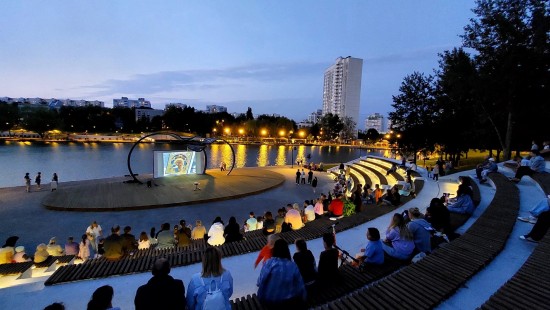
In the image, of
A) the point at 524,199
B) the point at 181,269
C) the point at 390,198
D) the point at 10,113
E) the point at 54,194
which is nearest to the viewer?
the point at 181,269

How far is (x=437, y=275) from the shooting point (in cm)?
431

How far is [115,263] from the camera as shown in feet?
20.0

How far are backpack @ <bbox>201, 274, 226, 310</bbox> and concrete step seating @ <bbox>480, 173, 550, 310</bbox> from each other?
10.7 ft

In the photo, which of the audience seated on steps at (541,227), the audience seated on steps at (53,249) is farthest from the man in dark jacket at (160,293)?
the audience seated on steps at (53,249)

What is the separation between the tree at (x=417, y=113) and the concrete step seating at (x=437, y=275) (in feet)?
68.0

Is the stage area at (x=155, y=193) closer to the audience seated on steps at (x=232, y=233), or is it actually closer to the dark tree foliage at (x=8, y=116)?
the audience seated on steps at (x=232, y=233)

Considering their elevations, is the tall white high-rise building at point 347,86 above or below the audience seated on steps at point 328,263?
above

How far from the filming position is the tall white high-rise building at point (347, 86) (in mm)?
141875

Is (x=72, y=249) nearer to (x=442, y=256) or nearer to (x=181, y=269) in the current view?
(x=181, y=269)

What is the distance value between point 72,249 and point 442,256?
10582 millimetres

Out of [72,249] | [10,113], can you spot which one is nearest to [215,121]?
[10,113]

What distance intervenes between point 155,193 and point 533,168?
21.2 m

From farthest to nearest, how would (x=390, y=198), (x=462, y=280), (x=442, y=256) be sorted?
(x=390, y=198) < (x=442, y=256) < (x=462, y=280)

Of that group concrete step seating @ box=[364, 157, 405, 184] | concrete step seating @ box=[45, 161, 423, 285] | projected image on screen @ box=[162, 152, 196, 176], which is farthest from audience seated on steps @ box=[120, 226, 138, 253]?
concrete step seating @ box=[364, 157, 405, 184]
